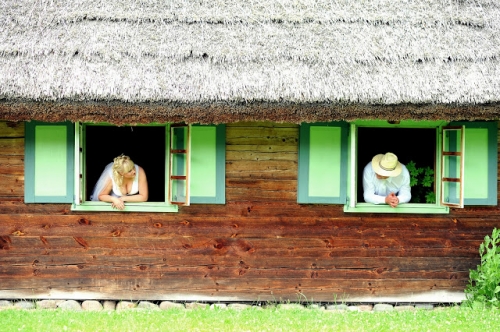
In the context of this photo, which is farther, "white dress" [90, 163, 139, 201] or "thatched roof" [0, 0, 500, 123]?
"white dress" [90, 163, 139, 201]

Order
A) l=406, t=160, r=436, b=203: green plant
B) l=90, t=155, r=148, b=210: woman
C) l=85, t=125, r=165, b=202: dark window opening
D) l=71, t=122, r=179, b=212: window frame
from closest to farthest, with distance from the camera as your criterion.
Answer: l=71, t=122, r=179, b=212: window frame
l=90, t=155, r=148, b=210: woman
l=406, t=160, r=436, b=203: green plant
l=85, t=125, r=165, b=202: dark window opening

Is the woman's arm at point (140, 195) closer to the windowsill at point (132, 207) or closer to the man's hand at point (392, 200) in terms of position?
the windowsill at point (132, 207)

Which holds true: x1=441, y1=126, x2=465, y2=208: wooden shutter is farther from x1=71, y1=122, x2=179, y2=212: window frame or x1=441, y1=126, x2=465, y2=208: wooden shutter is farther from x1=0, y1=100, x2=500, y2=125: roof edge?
x1=71, y1=122, x2=179, y2=212: window frame

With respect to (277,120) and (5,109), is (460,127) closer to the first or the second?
(277,120)

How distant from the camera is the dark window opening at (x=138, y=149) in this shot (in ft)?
35.4

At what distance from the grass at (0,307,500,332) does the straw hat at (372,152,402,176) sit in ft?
5.07

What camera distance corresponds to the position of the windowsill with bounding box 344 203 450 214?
8.28 metres

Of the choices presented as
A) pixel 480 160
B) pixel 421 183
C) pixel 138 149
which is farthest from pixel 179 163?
pixel 138 149

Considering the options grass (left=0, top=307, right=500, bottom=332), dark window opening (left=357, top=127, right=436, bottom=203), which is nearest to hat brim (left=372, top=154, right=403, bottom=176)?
grass (left=0, top=307, right=500, bottom=332)

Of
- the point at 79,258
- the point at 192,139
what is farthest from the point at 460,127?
the point at 79,258

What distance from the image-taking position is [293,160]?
8289 mm

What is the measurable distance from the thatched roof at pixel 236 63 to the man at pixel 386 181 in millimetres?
733

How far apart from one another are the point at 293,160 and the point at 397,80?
4.86 ft

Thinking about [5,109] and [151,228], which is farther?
[151,228]
